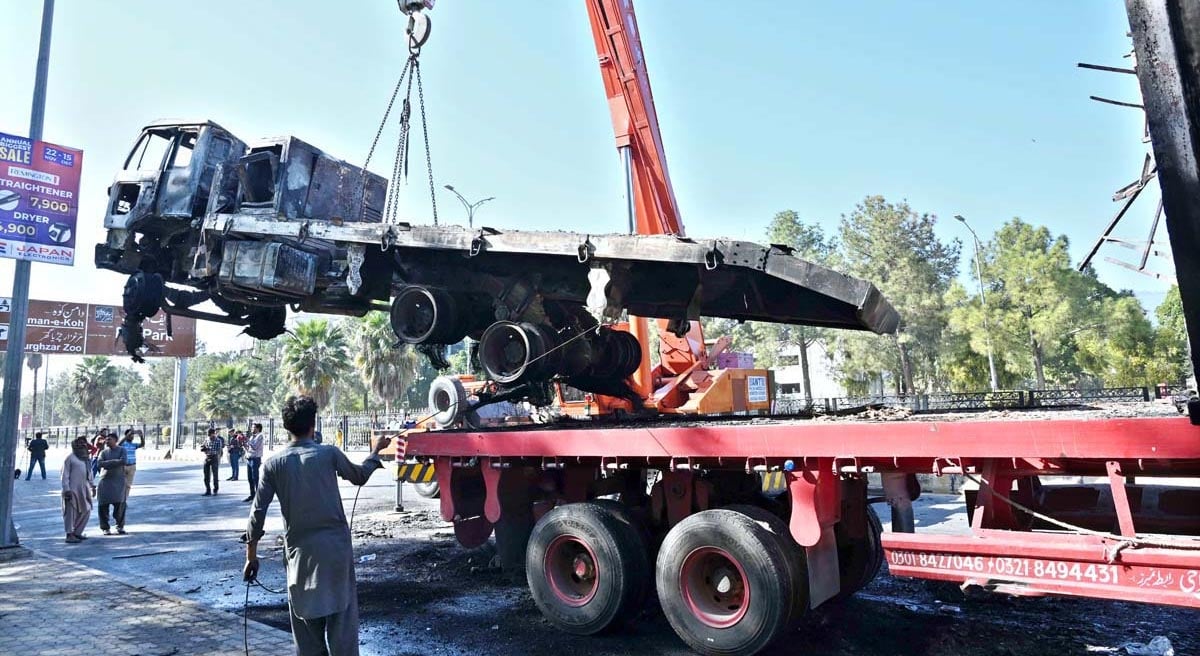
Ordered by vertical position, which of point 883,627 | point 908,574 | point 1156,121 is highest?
point 1156,121

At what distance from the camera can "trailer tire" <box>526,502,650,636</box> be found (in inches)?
212

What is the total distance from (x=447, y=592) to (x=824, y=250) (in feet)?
123

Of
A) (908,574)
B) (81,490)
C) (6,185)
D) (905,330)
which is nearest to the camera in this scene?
(908,574)

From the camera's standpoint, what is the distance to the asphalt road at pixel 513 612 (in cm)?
519

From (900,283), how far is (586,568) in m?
32.9

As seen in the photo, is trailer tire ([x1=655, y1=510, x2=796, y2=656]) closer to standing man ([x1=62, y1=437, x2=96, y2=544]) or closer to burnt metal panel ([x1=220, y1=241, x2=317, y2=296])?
burnt metal panel ([x1=220, y1=241, x2=317, y2=296])

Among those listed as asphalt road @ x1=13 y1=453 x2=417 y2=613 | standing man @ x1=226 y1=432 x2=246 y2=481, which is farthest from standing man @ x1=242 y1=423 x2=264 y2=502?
standing man @ x1=226 y1=432 x2=246 y2=481

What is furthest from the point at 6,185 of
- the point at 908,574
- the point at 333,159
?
the point at 908,574

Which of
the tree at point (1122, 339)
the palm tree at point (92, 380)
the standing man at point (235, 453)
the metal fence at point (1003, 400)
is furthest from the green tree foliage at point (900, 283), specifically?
the palm tree at point (92, 380)

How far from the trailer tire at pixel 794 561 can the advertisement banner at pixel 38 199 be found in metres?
9.26

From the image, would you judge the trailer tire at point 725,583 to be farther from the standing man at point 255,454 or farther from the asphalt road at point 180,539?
the standing man at point 255,454

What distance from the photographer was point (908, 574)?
13.9 ft

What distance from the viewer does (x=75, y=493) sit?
1055cm

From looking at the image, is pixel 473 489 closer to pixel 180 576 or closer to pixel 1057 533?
pixel 180 576
